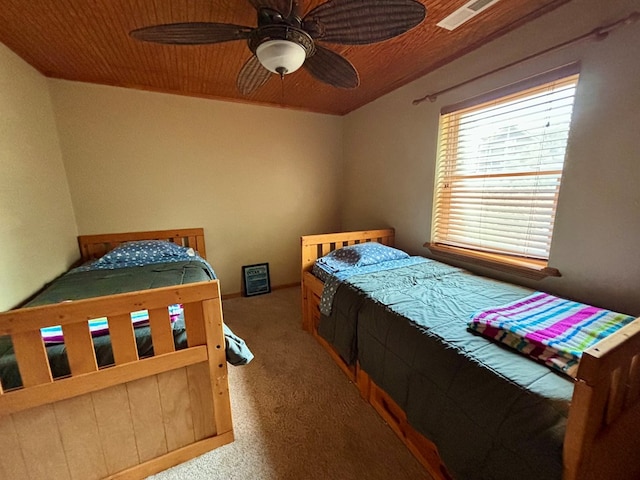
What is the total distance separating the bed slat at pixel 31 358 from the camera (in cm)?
96

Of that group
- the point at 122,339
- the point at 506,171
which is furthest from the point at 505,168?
the point at 122,339

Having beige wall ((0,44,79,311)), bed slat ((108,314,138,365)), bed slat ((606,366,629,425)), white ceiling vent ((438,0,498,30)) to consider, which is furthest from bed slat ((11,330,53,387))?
white ceiling vent ((438,0,498,30))

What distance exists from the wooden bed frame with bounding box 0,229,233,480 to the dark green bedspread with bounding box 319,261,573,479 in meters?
0.82

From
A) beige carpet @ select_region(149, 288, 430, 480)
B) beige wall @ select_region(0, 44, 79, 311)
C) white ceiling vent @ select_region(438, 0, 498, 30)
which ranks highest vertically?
white ceiling vent @ select_region(438, 0, 498, 30)

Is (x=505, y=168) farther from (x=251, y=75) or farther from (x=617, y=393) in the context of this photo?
(x=251, y=75)

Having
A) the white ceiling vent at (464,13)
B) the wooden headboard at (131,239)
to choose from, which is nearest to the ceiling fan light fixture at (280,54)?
the white ceiling vent at (464,13)

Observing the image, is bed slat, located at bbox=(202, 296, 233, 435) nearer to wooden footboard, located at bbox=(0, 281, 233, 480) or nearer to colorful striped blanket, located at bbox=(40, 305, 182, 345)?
wooden footboard, located at bbox=(0, 281, 233, 480)

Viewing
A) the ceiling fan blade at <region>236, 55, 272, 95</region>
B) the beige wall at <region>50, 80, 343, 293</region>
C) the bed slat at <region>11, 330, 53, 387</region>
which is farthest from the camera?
the beige wall at <region>50, 80, 343, 293</region>

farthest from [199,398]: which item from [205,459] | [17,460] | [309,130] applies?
[309,130]

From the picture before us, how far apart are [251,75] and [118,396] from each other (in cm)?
186

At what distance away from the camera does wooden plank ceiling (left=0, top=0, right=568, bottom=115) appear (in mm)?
1486

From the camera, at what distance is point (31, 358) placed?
3.22 ft

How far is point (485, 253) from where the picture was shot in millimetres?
2096

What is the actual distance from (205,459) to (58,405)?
69 centimetres
